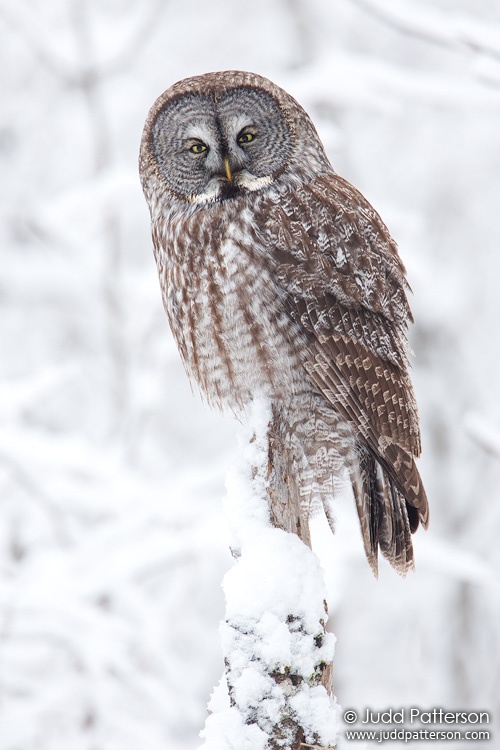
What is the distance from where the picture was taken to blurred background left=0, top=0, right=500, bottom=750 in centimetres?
583

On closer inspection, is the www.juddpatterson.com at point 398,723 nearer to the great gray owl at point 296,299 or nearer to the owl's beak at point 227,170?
the great gray owl at point 296,299

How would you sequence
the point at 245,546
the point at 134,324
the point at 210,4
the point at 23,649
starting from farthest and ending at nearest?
1. the point at 210,4
2. the point at 134,324
3. the point at 23,649
4. the point at 245,546

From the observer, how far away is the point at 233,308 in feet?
10.8

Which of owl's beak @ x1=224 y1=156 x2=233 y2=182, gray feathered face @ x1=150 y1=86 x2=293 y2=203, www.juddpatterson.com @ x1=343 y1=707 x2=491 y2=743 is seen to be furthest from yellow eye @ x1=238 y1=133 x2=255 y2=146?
www.juddpatterson.com @ x1=343 y1=707 x2=491 y2=743

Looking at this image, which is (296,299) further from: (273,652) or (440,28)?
(273,652)

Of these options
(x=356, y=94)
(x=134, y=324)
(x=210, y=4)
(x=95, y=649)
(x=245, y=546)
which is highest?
(x=210, y=4)

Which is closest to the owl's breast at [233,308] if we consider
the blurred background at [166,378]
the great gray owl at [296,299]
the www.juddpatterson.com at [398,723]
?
the great gray owl at [296,299]

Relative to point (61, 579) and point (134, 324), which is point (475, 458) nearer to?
point (134, 324)

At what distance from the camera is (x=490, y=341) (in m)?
10.0

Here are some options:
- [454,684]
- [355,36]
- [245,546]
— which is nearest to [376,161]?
[355,36]

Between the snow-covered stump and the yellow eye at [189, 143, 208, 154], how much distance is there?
5.76 ft

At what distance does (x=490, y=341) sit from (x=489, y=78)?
717 cm

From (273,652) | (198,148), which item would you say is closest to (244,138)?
(198,148)

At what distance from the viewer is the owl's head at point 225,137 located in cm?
361
